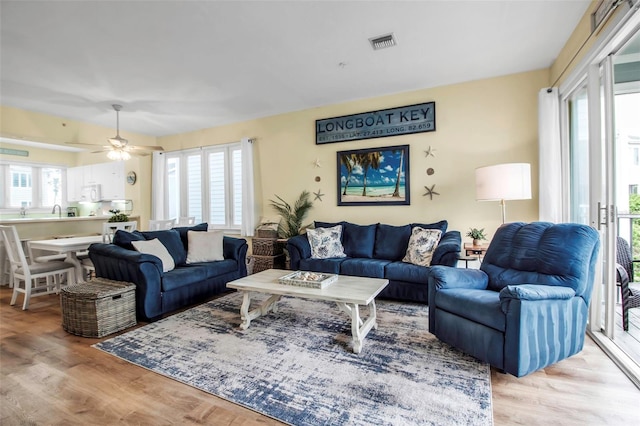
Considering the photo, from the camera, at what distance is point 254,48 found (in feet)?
10.1

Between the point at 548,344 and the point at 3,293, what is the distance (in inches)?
240

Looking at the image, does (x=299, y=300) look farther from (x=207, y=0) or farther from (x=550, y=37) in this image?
(x=550, y=37)

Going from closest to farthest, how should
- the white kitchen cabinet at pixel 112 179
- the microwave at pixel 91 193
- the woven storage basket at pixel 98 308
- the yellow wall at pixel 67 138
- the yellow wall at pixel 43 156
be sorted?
the woven storage basket at pixel 98 308 < the yellow wall at pixel 67 138 < the yellow wall at pixel 43 156 < the white kitchen cabinet at pixel 112 179 < the microwave at pixel 91 193

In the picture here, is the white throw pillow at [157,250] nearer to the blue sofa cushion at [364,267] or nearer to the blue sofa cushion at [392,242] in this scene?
the blue sofa cushion at [364,267]

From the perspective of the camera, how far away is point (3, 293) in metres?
4.10

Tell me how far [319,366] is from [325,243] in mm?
2127

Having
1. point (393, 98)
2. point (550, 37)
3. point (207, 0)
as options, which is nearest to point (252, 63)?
point (207, 0)

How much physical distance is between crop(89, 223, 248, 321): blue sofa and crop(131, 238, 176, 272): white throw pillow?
3.2 inches

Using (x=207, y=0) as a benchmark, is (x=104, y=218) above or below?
below

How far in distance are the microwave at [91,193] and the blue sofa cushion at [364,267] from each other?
6.35m

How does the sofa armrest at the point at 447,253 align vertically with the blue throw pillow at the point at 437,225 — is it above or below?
below

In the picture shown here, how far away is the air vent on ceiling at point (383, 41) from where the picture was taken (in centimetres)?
291

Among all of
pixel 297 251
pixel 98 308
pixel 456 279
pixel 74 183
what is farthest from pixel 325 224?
pixel 74 183

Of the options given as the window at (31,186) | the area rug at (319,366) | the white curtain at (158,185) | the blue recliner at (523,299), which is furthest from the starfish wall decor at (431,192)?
the window at (31,186)
